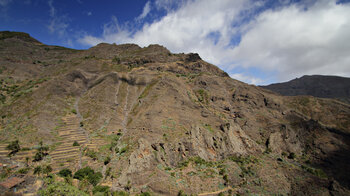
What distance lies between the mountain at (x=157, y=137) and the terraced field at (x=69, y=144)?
0.79 ft

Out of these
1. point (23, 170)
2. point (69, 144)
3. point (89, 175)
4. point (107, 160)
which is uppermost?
point (69, 144)

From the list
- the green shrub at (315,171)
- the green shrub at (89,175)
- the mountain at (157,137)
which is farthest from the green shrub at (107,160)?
the green shrub at (315,171)

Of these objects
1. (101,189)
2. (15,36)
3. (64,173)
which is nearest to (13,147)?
(64,173)

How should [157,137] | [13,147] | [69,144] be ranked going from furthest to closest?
[157,137] < [69,144] < [13,147]

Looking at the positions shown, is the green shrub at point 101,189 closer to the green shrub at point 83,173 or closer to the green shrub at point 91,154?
the green shrub at point 83,173

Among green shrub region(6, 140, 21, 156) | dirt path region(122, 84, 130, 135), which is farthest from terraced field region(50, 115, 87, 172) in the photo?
dirt path region(122, 84, 130, 135)

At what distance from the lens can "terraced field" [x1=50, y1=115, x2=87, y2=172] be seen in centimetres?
3314

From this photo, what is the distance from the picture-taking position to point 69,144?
39031 millimetres

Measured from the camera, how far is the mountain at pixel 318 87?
135250 mm

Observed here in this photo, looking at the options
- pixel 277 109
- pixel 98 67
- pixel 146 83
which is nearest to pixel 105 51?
pixel 98 67

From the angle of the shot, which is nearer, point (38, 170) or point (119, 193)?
point (119, 193)

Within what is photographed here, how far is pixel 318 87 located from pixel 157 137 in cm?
19116

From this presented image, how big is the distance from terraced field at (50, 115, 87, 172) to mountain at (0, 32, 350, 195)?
0.79 ft

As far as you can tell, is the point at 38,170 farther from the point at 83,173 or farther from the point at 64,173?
the point at 83,173
